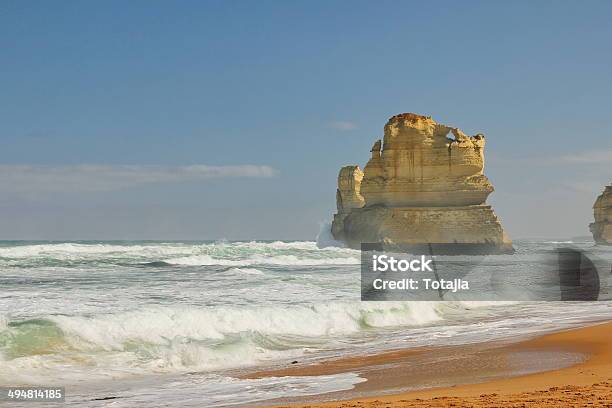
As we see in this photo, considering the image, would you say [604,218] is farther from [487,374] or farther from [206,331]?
[487,374]

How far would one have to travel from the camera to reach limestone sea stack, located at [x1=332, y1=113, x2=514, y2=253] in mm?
58562

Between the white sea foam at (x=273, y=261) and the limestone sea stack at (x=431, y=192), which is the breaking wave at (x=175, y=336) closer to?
the white sea foam at (x=273, y=261)

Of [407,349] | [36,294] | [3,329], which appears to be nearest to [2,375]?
[3,329]

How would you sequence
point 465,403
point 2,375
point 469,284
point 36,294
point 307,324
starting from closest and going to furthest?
point 465,403
point 2,375
point 307,324
point 36,294
point 469,284

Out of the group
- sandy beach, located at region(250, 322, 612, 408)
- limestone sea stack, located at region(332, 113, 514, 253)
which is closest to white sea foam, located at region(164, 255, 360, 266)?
limestone sea stack, located at region(332, 113, 514, 253)

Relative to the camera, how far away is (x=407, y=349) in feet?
40.9

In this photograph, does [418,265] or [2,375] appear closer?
[2,375]

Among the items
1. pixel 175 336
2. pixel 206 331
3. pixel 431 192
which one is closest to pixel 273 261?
pixel 431 192

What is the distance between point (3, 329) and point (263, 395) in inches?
237

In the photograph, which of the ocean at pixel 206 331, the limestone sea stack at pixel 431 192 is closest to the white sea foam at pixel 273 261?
the limestone sea stack at pixel 431 192

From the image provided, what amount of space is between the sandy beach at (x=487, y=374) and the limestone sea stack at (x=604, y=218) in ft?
290

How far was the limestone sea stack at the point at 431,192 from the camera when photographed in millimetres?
58562

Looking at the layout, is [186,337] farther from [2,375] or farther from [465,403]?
[465,403]

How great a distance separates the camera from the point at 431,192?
59938 millimetres
